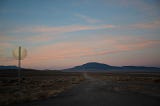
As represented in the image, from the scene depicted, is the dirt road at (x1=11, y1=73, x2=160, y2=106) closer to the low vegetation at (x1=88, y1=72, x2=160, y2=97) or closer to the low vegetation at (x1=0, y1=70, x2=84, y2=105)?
the low vegetation at (x1=0, y1=70, x2=84, y2=105)

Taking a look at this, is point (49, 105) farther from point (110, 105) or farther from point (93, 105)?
point (110, 105)

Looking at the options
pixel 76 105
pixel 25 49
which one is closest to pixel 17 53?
pixel 25 49

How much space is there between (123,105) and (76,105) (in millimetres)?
2689

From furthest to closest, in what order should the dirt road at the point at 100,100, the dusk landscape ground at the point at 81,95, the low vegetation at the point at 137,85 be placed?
→ the low vegetation at the point at 137,85
the dusk landscape ground at the point at 81,95
the dirt road at the point at 100,100

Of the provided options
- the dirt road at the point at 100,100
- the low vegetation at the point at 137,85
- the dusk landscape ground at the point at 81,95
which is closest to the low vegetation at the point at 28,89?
the dusk landscape ground at the point at 81,95

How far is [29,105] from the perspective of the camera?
11.8 meters

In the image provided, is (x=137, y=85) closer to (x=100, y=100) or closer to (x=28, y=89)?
(x=28, y=89)

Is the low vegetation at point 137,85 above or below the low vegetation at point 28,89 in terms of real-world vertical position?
below

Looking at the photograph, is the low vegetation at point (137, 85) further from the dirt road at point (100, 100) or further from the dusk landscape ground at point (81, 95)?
the dirt road at point (100, 100)

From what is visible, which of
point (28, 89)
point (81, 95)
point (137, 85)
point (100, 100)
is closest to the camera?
point (100, 100)

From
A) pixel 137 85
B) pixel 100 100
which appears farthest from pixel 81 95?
pixel 137 85

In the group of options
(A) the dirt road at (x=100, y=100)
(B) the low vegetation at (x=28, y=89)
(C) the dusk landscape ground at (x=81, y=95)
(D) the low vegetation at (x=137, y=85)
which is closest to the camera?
(A) the dirt road at (x=100, y=100)

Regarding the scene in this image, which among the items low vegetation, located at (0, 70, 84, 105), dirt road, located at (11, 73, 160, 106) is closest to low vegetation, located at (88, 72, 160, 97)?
dirt road, located at (11, 73, 160, 106)

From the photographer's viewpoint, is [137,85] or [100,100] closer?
[100,100]
